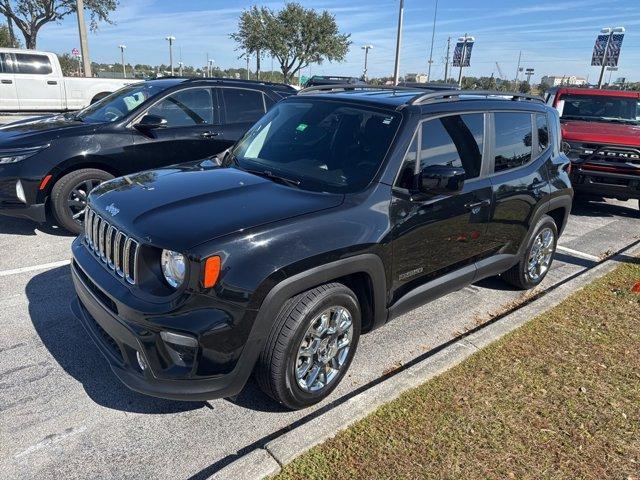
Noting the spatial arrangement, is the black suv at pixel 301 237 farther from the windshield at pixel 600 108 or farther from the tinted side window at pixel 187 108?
the windshield at pixel 600 108

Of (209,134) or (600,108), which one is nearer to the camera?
(209,134)

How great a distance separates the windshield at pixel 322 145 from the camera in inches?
130

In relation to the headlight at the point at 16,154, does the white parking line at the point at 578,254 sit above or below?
below

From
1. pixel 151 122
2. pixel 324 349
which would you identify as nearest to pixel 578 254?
pixel 324 349

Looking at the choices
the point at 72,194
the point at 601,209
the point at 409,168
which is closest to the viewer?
the point at 409,168

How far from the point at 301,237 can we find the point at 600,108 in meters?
9.15

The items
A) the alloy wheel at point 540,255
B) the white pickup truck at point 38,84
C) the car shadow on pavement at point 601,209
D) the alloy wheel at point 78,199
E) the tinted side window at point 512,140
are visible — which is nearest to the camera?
the tinted side window at point 512,140

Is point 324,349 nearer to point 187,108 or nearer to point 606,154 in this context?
point 187,108

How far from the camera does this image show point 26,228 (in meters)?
5.98

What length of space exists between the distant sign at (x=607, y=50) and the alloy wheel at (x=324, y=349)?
26.5 meters

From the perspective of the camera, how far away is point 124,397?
10.1 ft

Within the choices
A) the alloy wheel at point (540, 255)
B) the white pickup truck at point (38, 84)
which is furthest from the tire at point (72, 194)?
the white pickup truck at point (38, 84)

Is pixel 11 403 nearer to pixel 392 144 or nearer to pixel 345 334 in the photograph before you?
pixel 345 334

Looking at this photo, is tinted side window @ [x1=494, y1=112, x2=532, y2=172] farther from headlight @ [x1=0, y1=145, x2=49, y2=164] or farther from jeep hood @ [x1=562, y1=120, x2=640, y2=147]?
headlight @ [x1=0, y1=145, x2=49, y2=164]
